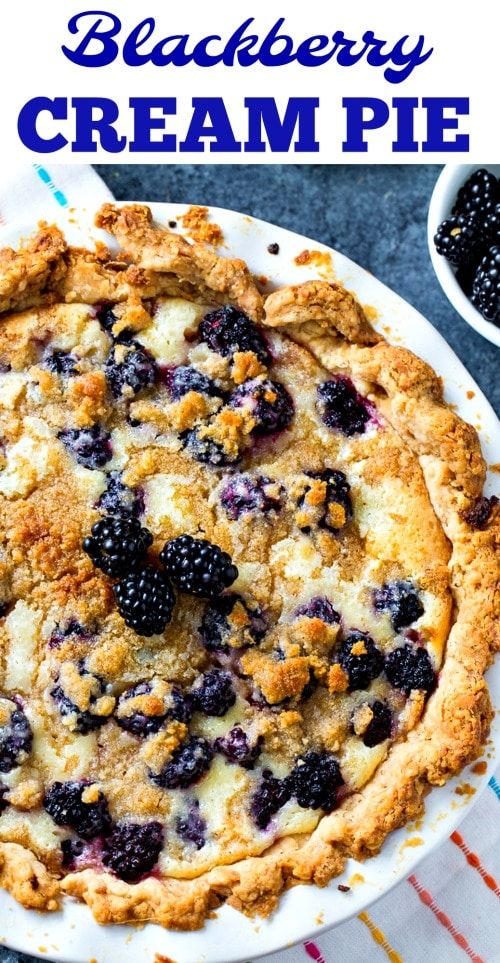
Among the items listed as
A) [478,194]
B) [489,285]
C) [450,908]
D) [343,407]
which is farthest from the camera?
[450,908]

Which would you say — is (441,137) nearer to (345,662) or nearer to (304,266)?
(304,266)

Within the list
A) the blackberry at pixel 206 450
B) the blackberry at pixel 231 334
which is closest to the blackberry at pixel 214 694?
the blackberry at pixel 206 450

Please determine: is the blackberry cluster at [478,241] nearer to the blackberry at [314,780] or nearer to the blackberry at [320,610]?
the blackberry at [320,610]

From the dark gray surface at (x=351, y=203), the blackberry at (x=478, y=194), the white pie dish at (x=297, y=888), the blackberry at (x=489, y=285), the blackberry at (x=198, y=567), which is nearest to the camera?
the blackberry at (x=198, y=567)

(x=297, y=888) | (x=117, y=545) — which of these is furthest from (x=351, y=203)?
(x=297, y=888)

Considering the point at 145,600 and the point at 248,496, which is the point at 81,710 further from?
the point at 248,496

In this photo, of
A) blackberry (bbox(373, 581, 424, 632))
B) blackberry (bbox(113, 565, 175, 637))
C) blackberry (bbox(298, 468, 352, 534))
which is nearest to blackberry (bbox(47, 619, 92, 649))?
blackberry (bbox(113, 565, 175, 637))

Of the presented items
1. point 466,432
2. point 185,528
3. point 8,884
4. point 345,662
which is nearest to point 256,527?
point 185,528
